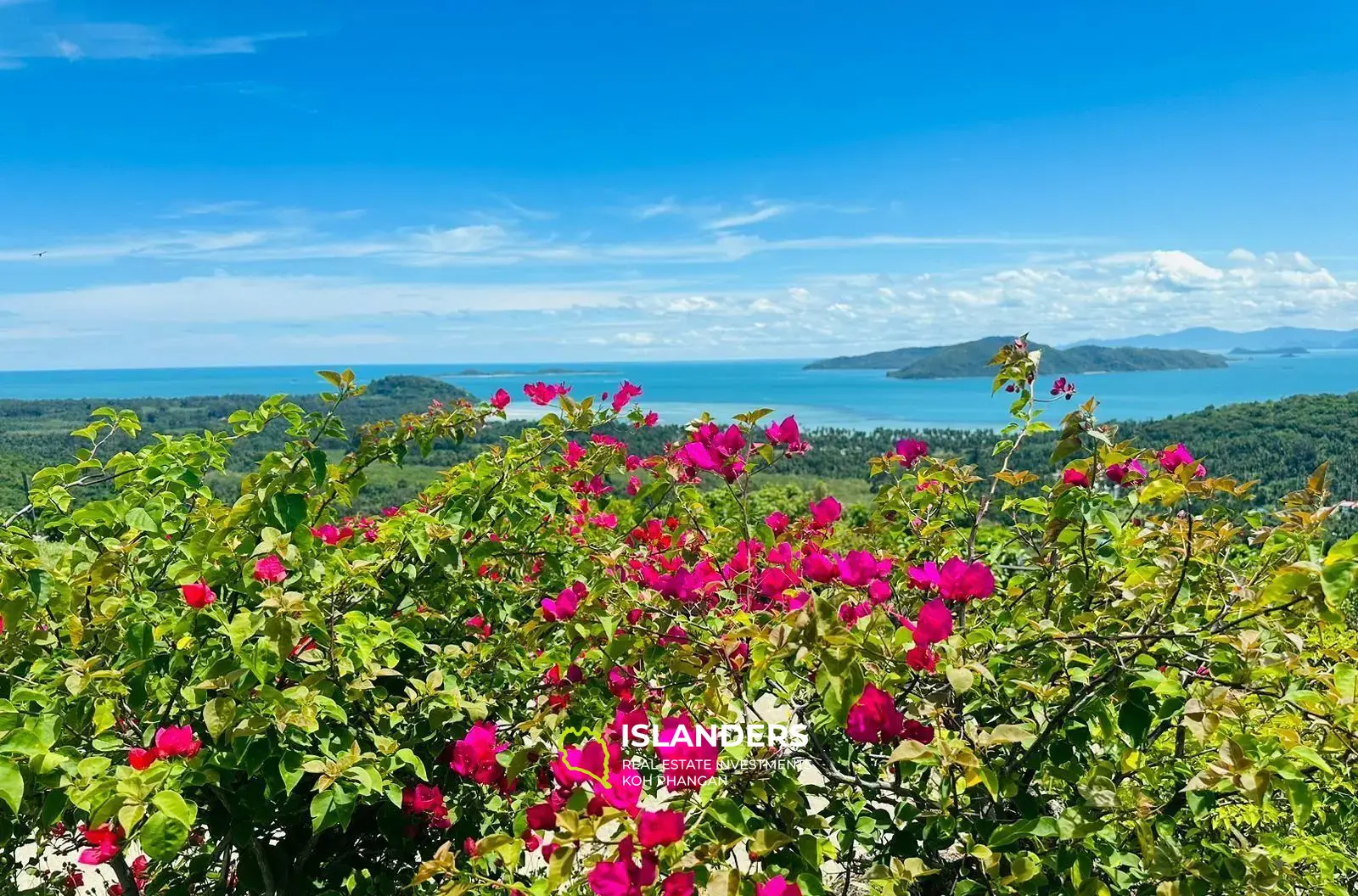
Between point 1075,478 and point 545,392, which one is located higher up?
point 545,392

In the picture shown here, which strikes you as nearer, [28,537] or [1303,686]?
[1303,686]

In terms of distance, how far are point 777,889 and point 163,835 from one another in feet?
3.50

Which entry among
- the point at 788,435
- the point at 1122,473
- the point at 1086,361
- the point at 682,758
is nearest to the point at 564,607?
the point at 682,758

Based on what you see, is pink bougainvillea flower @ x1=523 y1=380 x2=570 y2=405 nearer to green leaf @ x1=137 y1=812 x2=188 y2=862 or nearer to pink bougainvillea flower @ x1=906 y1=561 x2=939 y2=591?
pink bougainvillea flower @ x1=906 y1=561 x2=939 y2=591

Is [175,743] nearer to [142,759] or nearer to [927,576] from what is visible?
[142,759]

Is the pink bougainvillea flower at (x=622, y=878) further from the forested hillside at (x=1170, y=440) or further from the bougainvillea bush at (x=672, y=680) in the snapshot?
the forested hillside at (x=1170, y=440)

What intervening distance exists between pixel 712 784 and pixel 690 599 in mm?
→ 484

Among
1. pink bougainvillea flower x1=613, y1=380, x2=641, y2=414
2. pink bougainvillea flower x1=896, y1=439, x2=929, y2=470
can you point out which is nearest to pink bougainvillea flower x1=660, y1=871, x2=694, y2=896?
pink bougainvillea flower x1=896, y1=439, x2=929, y2=470

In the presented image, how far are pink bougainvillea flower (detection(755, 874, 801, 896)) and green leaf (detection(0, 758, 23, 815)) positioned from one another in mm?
1168

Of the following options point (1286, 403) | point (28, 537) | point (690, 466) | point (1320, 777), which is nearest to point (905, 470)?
point (690, 466)

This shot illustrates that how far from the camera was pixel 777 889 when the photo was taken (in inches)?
47.1

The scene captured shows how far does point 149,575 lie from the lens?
224 cm

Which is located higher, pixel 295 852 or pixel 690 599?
pixel 690 599

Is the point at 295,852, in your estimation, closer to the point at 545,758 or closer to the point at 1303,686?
the point at 545,758
